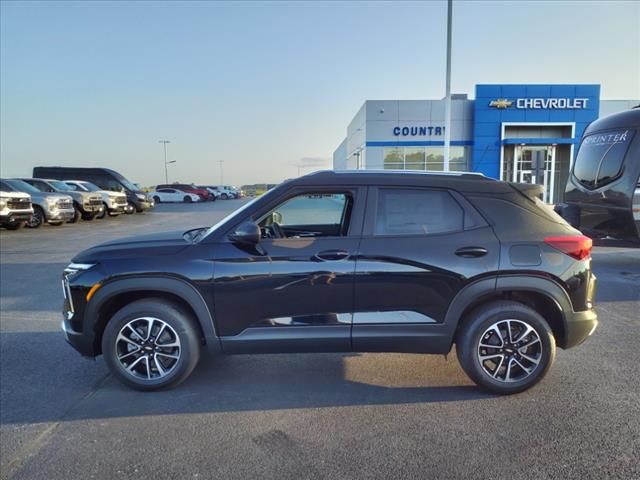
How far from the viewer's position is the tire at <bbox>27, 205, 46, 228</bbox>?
17.0 metres

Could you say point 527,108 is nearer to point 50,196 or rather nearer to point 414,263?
point 50,196

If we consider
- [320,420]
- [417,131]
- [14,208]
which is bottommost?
[320,420]

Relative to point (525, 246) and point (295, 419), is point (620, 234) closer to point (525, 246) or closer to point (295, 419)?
point (525, 246)

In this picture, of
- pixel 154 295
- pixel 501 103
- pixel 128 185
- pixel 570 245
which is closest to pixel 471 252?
pixel 570 245

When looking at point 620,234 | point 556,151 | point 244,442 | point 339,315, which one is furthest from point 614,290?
point 556,151

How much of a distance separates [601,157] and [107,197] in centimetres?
2212

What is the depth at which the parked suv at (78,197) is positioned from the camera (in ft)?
63.5

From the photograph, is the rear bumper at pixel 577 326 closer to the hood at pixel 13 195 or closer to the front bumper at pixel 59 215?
the hood at pixel 13 195

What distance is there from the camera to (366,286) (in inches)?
134

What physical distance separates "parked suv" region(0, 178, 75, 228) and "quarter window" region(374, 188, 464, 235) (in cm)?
1748

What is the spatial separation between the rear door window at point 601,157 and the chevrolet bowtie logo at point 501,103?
19.9 meters

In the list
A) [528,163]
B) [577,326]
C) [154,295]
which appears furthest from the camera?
[528,163]

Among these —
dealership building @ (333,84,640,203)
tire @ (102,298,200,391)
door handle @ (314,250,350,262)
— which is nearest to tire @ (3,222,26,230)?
tire @ (102,298,200,391)

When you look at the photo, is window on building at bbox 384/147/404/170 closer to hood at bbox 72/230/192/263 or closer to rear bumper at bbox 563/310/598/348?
rear bumper at bbox 563/310/598/348
